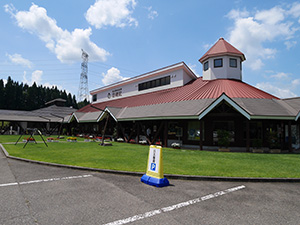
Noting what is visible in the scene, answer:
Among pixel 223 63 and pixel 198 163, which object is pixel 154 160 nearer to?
pixel 198 163

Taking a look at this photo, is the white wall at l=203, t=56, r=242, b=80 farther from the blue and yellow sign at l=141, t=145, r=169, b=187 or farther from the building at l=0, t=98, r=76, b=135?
the building at l=0, t=98, r=76, b=135

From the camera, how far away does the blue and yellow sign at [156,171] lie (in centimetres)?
Answer: 609

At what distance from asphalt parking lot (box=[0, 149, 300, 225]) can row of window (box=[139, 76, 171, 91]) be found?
2141 cm

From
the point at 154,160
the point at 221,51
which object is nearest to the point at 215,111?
the point at 221,51

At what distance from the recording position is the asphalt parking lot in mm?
3926

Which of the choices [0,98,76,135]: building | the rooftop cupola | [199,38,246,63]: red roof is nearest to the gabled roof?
[199,38,246,63]: red roof

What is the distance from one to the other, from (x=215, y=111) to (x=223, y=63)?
824 centimetres

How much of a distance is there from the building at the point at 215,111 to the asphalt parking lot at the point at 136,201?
31.5ft

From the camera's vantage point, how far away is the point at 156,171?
6.31 m

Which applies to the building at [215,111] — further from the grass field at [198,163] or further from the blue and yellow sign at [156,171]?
the blue and yellow sign at [156,171]

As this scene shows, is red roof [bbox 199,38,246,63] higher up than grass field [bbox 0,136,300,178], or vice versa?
red roof [bbox 199,38,246,63]

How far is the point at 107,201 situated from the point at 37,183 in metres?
2.96

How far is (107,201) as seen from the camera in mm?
4805

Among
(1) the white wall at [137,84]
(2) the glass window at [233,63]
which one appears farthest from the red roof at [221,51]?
(1) the white wall at [137,84]
